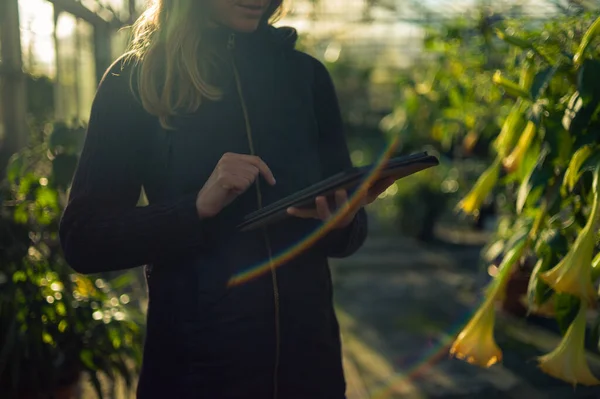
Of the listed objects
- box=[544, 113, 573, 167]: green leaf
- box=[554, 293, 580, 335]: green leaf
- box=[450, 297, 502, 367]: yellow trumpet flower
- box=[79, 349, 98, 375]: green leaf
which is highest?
box=[544, 113, 573, 167]: green leaf

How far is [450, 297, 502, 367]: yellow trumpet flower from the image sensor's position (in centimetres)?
163

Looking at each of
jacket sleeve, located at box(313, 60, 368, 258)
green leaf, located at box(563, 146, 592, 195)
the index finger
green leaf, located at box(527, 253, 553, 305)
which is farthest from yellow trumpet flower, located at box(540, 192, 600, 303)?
the index finger

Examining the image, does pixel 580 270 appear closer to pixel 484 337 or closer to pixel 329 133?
pixel 484 337

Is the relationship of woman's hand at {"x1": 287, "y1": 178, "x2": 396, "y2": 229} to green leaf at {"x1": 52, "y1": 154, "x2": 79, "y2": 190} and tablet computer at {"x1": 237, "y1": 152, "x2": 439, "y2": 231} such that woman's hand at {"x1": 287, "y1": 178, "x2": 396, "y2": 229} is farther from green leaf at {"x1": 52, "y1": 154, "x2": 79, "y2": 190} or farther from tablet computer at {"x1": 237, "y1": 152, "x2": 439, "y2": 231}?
green leaf at {"x1": 52, "y1": 154, "x2": 79, "y2": 190}

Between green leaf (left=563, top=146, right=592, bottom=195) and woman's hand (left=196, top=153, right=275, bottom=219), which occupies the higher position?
woman's hand (left=196, top=153, right=275, bottom=219)

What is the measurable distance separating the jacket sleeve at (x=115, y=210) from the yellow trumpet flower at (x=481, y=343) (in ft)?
2.64

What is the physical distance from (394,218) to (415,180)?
948mm

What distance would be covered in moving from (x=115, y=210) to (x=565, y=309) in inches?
38.9

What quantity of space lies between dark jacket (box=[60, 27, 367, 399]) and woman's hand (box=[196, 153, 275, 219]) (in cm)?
3

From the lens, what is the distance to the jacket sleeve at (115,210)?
111cm

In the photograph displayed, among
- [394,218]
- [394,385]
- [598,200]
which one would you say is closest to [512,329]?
[394,385]

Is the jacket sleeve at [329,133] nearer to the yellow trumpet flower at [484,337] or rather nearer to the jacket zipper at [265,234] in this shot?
the jacket zipper at [265,234]

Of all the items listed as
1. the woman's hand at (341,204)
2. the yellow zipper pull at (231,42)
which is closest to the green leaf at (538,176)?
the woman's hand at (341,204)

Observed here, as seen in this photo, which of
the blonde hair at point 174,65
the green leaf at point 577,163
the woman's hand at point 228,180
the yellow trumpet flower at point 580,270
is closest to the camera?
the woman's hand at point 228,180
